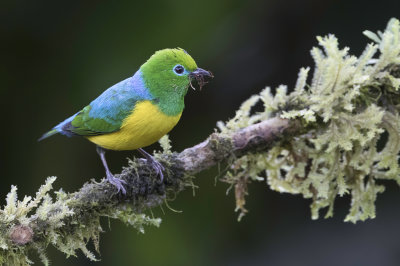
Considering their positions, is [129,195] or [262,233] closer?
[129,195]

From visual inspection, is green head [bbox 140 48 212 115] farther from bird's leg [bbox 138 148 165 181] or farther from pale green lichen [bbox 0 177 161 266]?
pale green lichen [bbox 0 177 161 266]

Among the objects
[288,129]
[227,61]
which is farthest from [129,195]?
[227,61]

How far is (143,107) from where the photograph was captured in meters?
3.20

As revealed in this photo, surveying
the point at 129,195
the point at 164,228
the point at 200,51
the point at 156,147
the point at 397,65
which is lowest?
the point at 129,195

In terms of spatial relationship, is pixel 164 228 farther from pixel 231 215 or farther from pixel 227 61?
pixel 227 61

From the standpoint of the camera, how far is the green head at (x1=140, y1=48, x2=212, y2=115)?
129 inches

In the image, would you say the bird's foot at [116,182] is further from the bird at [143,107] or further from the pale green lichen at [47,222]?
the bird at [143,107]

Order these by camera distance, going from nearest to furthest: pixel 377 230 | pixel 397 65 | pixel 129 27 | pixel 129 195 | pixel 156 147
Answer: pixel 129 195 < pixel 397 65 < pixel 377 230 < pixel 129 27 < pixel 156 147

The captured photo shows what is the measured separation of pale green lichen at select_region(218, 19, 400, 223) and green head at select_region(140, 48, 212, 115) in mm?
392

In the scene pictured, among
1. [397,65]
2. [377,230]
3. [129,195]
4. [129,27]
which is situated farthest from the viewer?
[129,27]

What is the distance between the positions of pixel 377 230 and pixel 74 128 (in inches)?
109

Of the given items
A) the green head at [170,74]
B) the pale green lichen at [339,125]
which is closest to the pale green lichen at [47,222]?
the green head at [170,74]

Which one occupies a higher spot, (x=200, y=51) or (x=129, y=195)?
(x=200, y=51)

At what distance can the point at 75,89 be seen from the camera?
485cm
